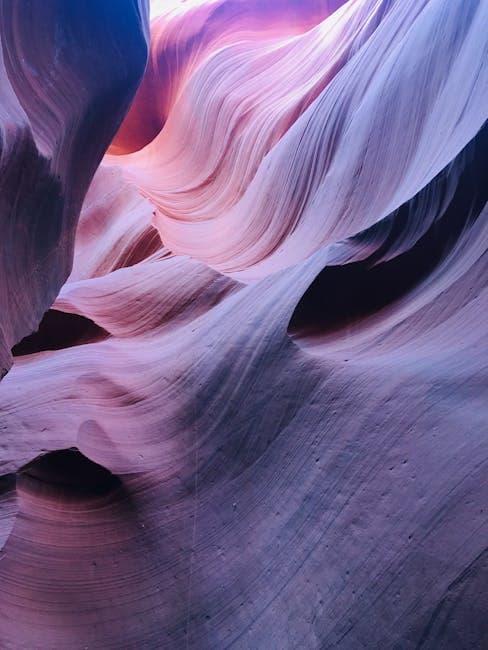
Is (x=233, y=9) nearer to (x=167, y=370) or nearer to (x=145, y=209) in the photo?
(x=145, y=209)

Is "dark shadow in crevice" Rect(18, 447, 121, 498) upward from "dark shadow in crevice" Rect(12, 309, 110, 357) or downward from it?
downward

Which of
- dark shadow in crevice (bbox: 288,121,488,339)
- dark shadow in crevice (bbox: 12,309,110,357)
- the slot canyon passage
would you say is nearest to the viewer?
the slot canyon passage

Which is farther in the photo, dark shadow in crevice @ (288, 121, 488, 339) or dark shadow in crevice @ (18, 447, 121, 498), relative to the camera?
dark shadow in crevice @ (288, 121, 488, 339)

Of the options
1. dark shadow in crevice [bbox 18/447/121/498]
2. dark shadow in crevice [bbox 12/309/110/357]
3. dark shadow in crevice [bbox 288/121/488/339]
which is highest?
dark shadow in crevice [bbox 288/121/488/339]

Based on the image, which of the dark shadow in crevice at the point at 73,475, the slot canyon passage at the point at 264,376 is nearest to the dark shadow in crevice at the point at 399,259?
the slot canyon passage at the point at 264,376

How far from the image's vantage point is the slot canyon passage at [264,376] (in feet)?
3.36

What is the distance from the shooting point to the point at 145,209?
112 inches

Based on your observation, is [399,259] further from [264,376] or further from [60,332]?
[60,332]

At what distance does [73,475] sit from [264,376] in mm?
507

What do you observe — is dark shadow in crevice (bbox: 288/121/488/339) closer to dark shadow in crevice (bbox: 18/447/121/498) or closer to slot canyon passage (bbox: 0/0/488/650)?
slot canyon passage (bbox: 0/0/488/650)

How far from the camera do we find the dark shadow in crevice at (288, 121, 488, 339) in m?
1.46

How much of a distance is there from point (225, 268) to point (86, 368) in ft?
2.46

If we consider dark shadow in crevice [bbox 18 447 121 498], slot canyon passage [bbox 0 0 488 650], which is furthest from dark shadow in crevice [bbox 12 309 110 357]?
dark shadow in crevice [bbox 18 447 121 498]

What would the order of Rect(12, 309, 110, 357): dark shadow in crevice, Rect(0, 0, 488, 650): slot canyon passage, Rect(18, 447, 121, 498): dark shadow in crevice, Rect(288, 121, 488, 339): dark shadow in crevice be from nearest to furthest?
Rect(0, 0, 488, 650): slot canyon passage
Rect(18, 447, 121, 498): dark shadow in crevice
Rect(288, 121, 488, 339): dark shadow in crevice
Rect(12, 309, 110, 357): dark shadow in crevice
